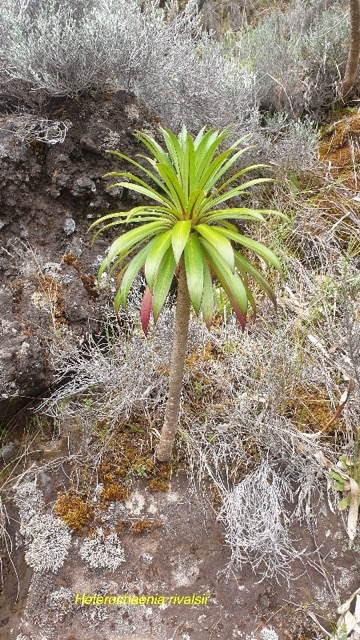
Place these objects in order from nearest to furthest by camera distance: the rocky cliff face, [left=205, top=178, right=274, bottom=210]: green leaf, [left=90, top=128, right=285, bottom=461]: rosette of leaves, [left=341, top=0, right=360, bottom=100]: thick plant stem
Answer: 1. [left=90, top=128, right=285, bottom=461]: rosette of leaves
2. [left=205, top=178, right=274, bottom=210]: green leaf
3. the rocky cliff face
4. [left=341, top=0, right=360, bottom=100]: thick plant stem

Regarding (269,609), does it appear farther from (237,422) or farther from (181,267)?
(181,267)

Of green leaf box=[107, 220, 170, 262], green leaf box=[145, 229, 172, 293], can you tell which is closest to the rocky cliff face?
green leaf box=[107, 220, 170, 262]

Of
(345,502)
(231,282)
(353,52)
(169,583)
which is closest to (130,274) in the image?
(231,282)

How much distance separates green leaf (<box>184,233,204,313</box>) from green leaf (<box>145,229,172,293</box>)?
7 cm

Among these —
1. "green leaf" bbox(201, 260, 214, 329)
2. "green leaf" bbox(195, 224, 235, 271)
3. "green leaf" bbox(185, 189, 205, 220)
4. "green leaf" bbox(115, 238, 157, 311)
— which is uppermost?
"green leaf" bbox(185, 189, 205, 220)

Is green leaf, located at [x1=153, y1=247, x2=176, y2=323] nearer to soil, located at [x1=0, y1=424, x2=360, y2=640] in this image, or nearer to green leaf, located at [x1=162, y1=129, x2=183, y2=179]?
green leaf, located at [x1=162, y1=129, x2=183, y2=179]

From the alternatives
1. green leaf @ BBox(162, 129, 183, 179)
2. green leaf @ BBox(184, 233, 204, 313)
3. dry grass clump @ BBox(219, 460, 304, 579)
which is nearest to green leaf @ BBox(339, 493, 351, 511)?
dry grass clump @ BBox(219, 460, 304, 579)

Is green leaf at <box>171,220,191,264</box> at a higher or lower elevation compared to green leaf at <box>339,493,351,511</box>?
higher

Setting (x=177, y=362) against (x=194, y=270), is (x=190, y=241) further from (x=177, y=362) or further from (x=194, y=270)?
(x=177, y=362)

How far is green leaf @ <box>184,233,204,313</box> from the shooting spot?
139 centimetres

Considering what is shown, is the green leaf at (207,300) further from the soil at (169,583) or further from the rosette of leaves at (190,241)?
the soil at (169,583)

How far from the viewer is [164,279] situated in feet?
5.08

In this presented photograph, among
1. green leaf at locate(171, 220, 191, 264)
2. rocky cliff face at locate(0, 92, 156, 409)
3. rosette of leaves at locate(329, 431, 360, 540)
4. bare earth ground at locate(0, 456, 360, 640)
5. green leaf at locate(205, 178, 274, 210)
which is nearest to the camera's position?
green leaf at locate(171, 220, 191, 264)

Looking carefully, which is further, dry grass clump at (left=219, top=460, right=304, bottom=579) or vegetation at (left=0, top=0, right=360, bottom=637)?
dry grass clump at (left=219, top=460, right=304, bottom=579)
